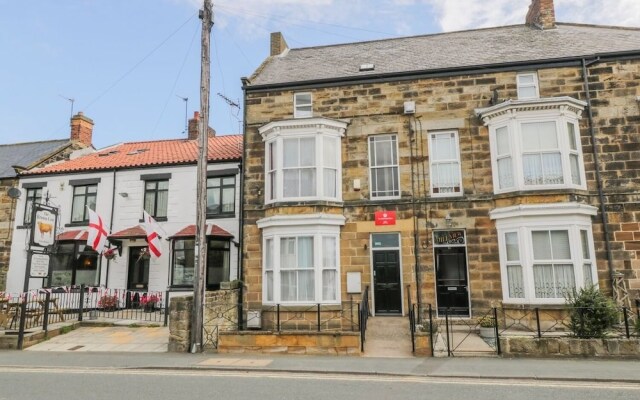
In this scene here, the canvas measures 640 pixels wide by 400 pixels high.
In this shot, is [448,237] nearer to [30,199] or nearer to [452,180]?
[452,180]

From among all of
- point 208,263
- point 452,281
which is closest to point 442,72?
point 452,281

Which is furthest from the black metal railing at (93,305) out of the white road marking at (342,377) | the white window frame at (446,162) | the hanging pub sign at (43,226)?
the white window frame at (446,162)

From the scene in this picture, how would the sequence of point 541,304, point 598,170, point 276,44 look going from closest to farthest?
point 541,304 < point 598,170 < point 276,44

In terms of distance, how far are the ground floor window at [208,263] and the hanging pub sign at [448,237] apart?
892cm

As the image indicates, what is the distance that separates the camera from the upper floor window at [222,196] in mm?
19641

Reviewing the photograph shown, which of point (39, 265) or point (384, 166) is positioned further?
point (384, 166)

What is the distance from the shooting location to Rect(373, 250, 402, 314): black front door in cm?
1502

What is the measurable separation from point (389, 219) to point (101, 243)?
11.4 metres

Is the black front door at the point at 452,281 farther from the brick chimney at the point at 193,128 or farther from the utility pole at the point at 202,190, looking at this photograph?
the brick chimney at the point at 193,128

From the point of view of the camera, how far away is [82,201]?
2142cm

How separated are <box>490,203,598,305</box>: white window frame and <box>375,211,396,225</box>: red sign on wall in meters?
3.65

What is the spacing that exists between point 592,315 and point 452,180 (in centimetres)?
616

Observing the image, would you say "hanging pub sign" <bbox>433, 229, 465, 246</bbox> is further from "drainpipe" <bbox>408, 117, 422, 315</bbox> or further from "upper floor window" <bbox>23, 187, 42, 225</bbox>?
"upper floor window" <bbox>23, 187, 42, 225</bbox>

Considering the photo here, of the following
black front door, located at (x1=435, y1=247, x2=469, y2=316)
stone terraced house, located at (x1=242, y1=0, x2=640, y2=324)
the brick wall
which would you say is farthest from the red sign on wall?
black front door, located at (x1=435, y1=247, x2=469, y2=316)
